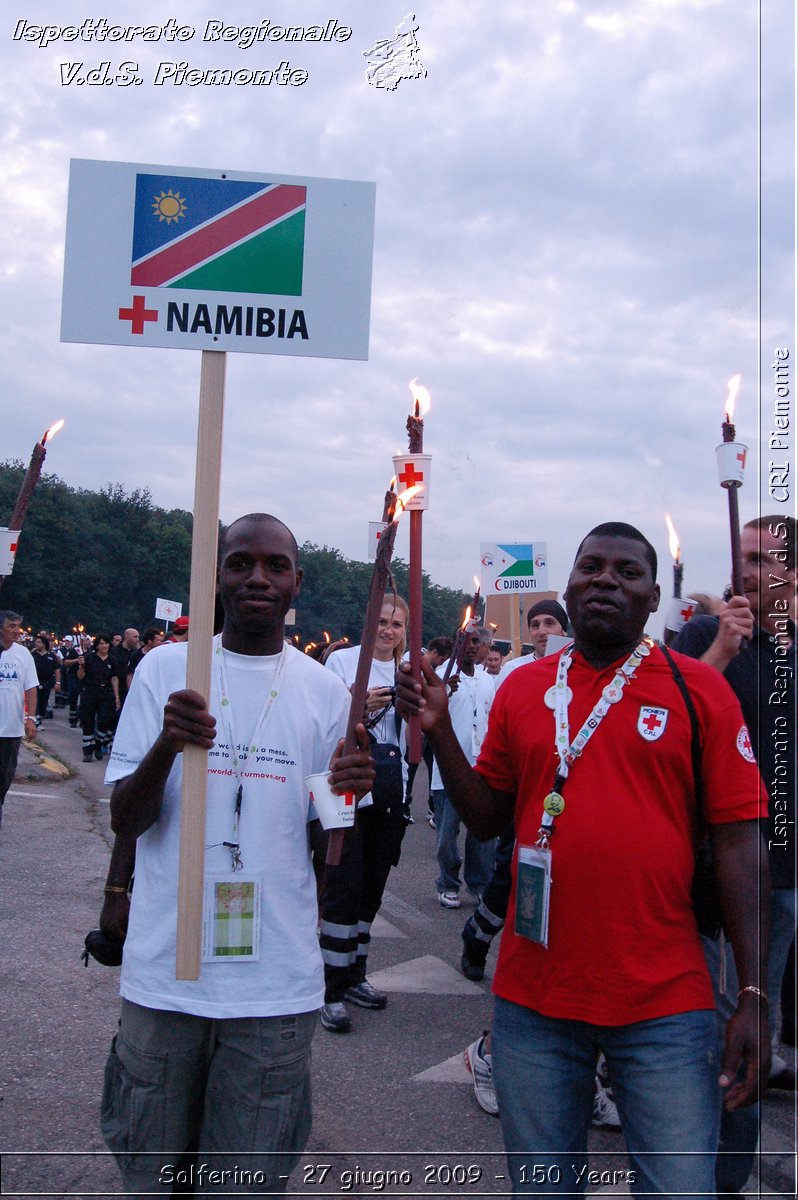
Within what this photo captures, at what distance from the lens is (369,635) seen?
2531 millimetres

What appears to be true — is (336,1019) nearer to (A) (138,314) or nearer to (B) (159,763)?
(B) (159,763)

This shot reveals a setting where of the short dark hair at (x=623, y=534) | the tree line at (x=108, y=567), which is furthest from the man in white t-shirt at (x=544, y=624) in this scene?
the tree line at (x=108, y=567)

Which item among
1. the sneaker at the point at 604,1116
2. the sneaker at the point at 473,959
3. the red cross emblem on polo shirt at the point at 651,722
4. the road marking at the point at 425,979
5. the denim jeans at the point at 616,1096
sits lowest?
the road marking at the point at 425,979

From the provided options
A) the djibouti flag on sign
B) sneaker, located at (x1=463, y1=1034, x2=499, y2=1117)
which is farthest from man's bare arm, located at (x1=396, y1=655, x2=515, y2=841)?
sneaker, located at (x1=463, y1=1034, x2=499, y2=1117)

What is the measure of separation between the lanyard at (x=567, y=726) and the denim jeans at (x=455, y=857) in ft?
16.0

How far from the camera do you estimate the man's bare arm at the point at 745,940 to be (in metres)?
2.29

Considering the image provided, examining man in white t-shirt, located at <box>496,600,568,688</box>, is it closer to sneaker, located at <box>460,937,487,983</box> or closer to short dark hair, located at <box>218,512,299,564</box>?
sneaker, located at <box>460,937,487,983</box>

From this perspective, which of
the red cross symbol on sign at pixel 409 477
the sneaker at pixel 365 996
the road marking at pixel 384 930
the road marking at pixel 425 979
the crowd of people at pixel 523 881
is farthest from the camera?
the road marking at pixel 384 930

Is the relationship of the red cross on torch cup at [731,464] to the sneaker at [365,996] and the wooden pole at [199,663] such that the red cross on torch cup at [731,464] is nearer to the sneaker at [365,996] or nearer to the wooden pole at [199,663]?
Answer: the wooden pole at [199,663]

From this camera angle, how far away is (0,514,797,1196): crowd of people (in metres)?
A: 2.32

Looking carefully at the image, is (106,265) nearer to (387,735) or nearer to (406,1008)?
(387,735)

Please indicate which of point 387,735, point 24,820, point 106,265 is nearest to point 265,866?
point 106,265

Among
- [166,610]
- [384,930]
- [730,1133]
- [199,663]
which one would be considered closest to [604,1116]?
[730,1133]

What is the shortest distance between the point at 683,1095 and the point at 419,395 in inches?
70.8
